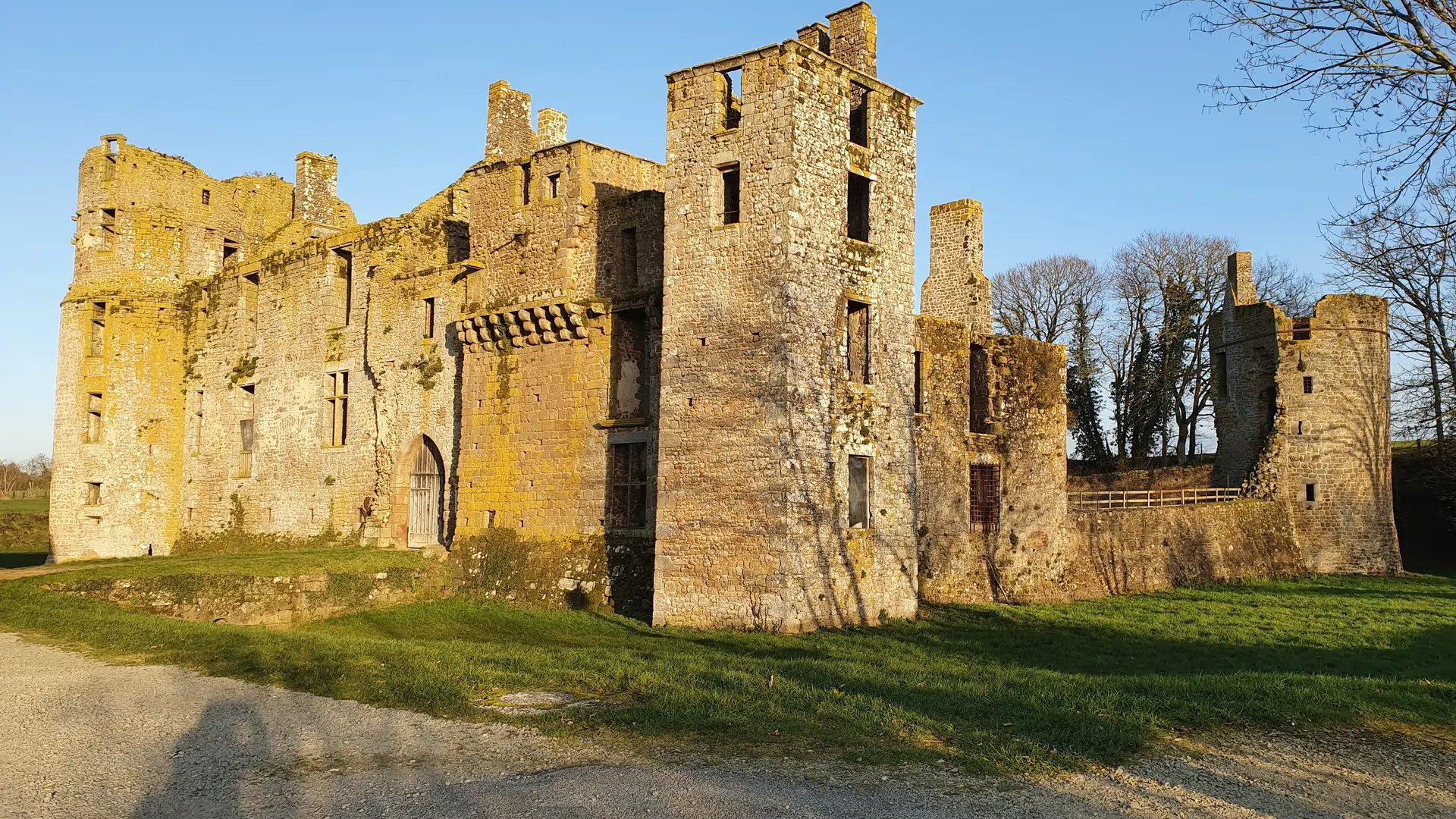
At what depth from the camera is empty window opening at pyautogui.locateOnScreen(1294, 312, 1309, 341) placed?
2917 centimetres

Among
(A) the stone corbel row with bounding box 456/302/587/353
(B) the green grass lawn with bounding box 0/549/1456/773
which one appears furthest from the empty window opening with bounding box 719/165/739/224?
(B) the green grass lawn with bounding box 0/549/1456/773

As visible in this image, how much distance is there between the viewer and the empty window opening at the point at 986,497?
20953 millimetres

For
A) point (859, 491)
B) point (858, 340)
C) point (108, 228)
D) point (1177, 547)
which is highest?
point (108, 228)

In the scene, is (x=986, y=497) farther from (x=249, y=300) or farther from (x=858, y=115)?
(x=249, y=300)

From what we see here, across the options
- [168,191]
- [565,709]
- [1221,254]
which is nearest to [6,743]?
[565,709]

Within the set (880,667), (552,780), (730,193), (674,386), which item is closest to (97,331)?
(674,386)

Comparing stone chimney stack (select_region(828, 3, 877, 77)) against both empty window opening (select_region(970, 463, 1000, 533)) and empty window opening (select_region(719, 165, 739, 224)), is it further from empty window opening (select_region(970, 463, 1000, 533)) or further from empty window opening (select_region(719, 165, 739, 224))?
empty window opening (select_region(970, 463, 1000, 533))

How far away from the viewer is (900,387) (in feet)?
56.6

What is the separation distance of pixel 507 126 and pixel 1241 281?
73.2 feet

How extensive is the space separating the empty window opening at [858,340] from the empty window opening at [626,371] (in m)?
3.87

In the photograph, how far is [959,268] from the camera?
27.7 meters

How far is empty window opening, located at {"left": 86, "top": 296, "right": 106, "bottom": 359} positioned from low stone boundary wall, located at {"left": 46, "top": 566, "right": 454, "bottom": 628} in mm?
14059

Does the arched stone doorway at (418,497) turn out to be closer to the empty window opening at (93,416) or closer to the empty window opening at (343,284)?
the empty window opening at (343,284)

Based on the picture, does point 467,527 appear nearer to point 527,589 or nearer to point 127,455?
point 527,589
